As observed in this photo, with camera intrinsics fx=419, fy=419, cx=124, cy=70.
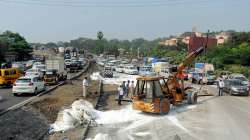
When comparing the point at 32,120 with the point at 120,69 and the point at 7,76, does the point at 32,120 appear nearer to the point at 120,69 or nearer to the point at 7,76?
the point at 7,76

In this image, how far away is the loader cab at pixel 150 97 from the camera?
22.4 metres

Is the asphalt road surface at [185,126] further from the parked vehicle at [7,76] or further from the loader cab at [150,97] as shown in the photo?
the parked vehicle at [7,76]

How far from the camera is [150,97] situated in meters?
23.0

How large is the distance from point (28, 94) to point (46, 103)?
263 inches

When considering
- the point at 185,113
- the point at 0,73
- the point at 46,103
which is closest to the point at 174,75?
the point at 185,113

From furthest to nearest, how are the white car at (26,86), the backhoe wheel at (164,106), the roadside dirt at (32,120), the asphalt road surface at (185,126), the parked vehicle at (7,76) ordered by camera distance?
the parked vehicle at (7,76), the white car at (26,86), the backhoe wheel at (164,106), the asphalt road surface at (185,126), the roadside dirt at (32,120)

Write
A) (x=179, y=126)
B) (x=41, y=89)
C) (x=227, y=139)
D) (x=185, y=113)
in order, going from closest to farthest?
1. (x=227, y=139)
2. (x=179, y=126)
3. (x=185, y=113)
4. (x=41, y=89)

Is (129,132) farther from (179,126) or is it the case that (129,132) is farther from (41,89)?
(41,89)

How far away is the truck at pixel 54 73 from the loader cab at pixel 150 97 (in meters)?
22.4

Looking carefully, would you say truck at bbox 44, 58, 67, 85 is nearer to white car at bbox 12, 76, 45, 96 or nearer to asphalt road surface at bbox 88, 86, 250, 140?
white car at bbox 12, 76, 45, 96

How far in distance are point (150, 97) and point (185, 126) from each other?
160 inches

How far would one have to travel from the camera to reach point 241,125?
19578mm

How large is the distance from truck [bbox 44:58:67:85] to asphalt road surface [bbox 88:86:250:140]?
2220 centimetres

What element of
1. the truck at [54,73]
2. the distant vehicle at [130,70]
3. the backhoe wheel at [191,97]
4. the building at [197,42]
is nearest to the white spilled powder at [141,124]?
the backhoe wheel at [191,97]
